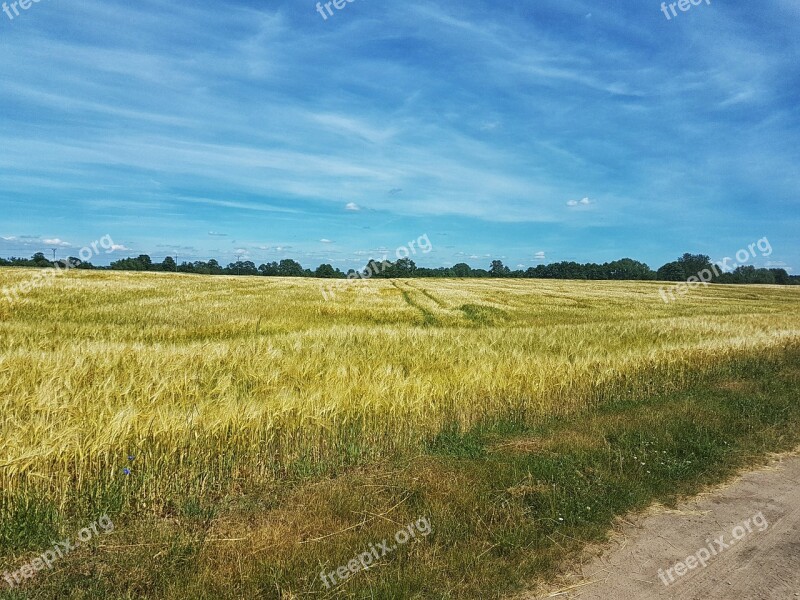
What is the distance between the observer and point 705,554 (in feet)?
12.2

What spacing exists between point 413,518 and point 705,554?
2.43 meters

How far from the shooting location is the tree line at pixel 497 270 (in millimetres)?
103812

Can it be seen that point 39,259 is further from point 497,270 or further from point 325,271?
point 497,270

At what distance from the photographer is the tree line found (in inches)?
4087

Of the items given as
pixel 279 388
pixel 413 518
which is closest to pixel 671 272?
pixel 279 388

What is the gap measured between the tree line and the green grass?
87046 millimetres

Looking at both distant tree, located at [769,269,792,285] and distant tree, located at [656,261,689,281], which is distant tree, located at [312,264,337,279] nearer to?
distant tree, located at [656,261,689,281]

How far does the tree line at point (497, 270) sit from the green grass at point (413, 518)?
87046 mm

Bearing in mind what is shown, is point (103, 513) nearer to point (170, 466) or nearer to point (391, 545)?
point (170, 466)

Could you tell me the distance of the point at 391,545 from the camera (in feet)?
11.9

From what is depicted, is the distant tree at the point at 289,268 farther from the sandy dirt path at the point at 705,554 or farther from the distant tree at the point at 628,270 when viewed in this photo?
the sandy dirt path at the point at 705,554

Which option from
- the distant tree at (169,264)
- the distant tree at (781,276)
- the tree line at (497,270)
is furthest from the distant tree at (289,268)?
the distant tree at (781,276)

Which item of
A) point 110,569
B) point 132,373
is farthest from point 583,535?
point 132,373

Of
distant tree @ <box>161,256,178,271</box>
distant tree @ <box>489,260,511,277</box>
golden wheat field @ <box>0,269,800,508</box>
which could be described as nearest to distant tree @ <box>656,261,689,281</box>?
distant tree @ <box>489,260,511,277</box>
